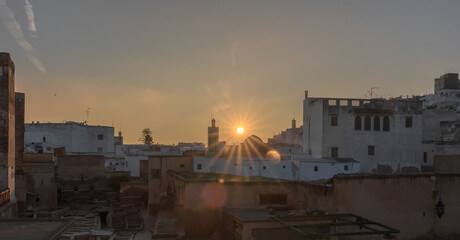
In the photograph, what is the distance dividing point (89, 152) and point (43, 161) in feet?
68.2

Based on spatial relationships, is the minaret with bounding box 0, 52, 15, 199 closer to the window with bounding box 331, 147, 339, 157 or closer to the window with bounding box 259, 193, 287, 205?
the window with bounding box 259, 193, 287, 205

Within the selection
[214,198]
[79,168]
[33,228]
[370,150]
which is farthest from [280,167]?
[33,228]

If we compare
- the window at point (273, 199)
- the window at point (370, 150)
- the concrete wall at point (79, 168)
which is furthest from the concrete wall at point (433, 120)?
the concrete wall at point (79, 168)

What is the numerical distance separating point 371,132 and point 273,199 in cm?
2369

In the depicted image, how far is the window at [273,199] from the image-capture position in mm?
18062

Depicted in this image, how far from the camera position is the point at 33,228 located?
32.0ft

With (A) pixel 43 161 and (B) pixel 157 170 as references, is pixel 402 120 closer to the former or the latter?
(B) pixel 157 170

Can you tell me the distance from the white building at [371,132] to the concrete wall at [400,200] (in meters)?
20.0

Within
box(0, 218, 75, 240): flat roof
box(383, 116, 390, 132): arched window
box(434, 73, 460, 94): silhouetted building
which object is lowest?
box(0, 218, 75, 240): flat roof

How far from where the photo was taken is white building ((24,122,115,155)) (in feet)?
163

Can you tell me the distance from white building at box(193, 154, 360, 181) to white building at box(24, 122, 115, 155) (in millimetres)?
24351

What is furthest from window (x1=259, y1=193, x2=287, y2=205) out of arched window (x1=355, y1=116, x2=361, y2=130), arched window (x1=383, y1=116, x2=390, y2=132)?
arched window (x1=383, y1=116, x2=390, y2=132)

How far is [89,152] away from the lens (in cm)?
5297

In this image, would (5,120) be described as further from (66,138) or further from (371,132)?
(66,138)
